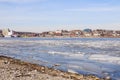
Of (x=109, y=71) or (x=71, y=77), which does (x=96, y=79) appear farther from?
(x=109, y=71)

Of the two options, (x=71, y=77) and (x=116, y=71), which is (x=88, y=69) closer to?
(x=116, y=71)

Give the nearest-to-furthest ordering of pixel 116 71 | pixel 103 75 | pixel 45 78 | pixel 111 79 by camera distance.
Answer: pixel 45 78, pixel 111 79, pixel 103 75, pixel 116 71

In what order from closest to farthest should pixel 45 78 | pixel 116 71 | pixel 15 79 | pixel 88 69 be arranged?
pixel 15 79
pixel 45 78
pixel 116 71
pixel 88 69

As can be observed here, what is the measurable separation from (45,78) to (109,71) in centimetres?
619

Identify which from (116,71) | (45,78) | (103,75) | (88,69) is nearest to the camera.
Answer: (45,78)

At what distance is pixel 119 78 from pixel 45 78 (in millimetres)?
4513

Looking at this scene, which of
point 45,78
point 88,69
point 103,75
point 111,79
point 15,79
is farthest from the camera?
point 88,69

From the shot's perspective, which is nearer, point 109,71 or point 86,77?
point 86,77

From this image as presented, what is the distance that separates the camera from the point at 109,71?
2097cm

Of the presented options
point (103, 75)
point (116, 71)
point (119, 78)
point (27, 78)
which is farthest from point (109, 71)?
point (27, 78)

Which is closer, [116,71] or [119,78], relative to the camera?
[119,78]

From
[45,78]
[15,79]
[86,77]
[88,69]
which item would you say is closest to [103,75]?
A: [86,77]

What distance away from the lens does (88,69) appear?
73.3 ft

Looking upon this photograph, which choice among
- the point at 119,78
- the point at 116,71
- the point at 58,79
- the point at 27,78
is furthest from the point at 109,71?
the point at 27,78
